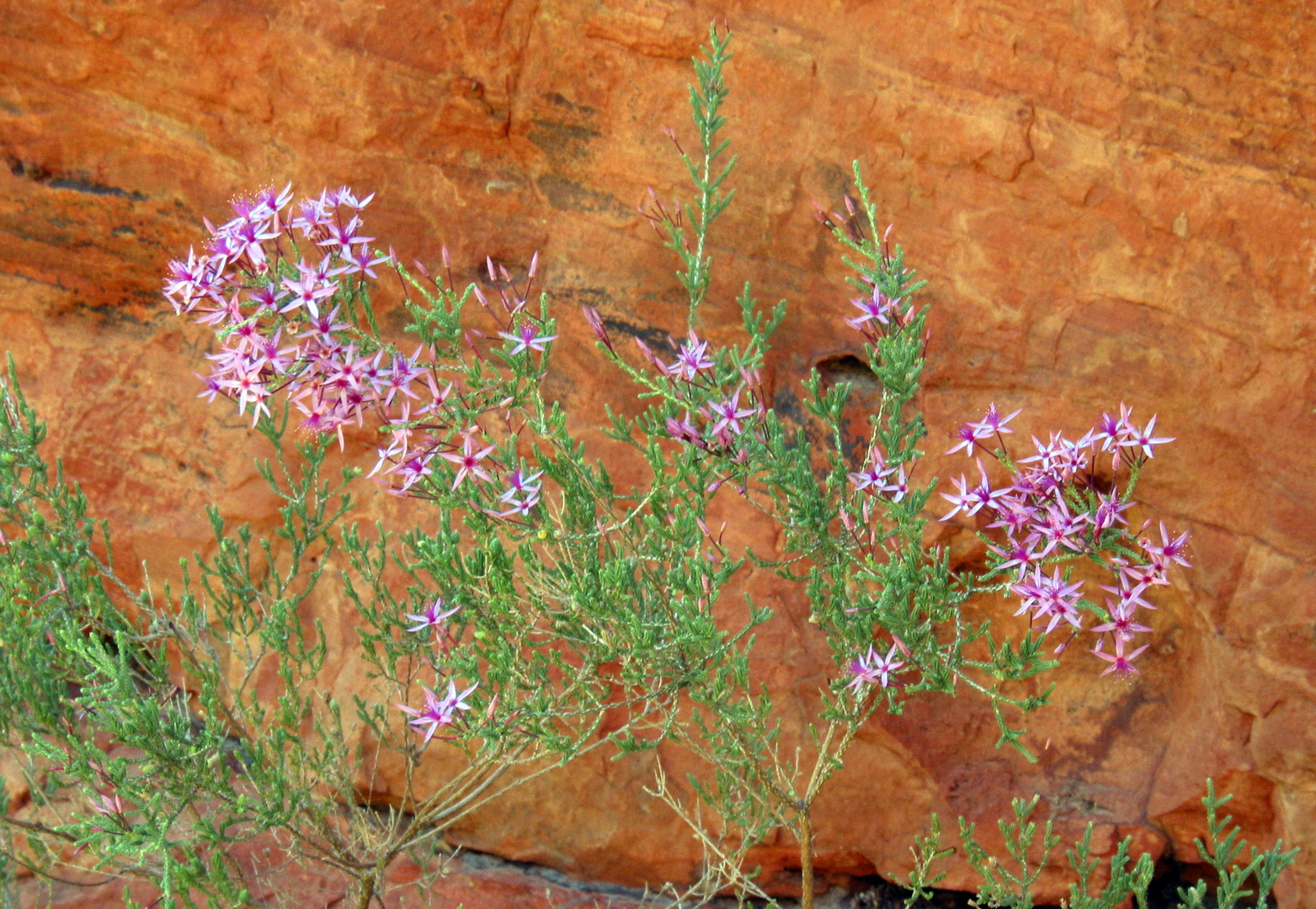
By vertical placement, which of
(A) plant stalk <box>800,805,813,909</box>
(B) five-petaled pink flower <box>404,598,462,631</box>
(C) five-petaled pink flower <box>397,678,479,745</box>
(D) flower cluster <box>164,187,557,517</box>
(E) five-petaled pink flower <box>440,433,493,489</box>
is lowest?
(A) plant stalk <box>800,805,813,909</box>

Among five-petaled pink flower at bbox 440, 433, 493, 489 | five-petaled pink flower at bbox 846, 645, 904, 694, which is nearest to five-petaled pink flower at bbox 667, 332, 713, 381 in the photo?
five-petaled pink flower at bbox 440, 433, 493, 489

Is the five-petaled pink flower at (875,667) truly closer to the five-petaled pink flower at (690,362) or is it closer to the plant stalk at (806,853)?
the plant stalk at (806,853)

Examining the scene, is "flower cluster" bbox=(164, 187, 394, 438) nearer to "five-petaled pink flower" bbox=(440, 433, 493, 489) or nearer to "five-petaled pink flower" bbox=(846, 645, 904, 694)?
"five-petaled pink flower" bbox=(440, 433, 493, 489)

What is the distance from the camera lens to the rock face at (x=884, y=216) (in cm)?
337

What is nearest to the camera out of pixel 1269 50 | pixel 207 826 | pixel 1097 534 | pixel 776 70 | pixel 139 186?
pixel 1097 534

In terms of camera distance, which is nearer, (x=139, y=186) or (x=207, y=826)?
(x=207, y=826)

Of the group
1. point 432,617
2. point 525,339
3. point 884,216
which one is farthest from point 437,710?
point 884,216

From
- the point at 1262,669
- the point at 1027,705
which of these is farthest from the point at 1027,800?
the point at 1027,705

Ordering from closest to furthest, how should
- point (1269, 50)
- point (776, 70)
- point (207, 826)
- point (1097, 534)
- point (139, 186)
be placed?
point (1097, 534)
point (207, 826)
point (1269, 50)
point (776, 70)
point (139, 186)

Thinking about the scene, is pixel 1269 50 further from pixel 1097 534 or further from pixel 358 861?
pixel 358 861

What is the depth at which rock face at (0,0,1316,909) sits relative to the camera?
337 centimetres

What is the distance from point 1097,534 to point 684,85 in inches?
80.3

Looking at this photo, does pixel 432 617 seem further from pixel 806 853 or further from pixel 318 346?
pixel 806 853

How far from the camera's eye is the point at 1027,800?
12.1 feet
